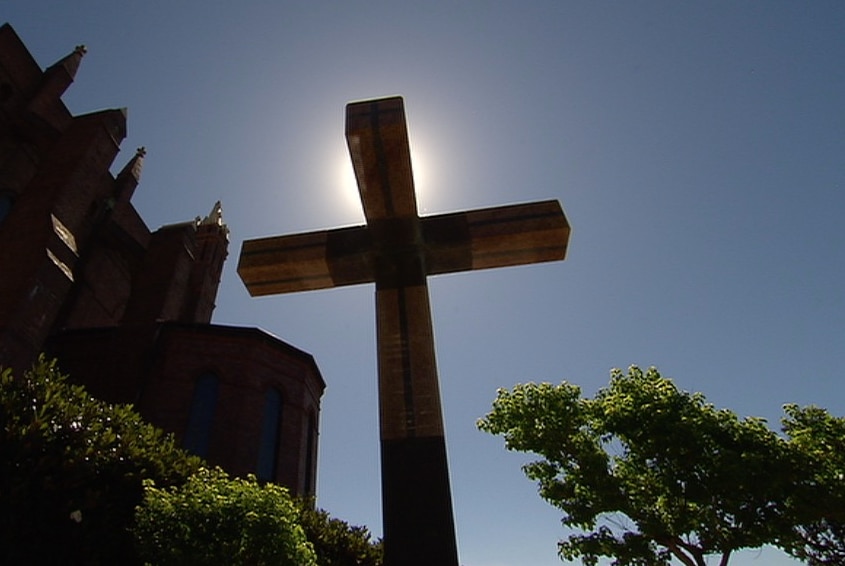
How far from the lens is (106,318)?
76.9 ft

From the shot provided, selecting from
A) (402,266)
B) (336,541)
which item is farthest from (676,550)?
(402,266)

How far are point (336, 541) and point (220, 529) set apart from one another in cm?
614

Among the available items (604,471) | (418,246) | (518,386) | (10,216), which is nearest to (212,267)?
(10,216)

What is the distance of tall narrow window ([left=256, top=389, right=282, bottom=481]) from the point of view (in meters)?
18.4

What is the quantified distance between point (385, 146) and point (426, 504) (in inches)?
110

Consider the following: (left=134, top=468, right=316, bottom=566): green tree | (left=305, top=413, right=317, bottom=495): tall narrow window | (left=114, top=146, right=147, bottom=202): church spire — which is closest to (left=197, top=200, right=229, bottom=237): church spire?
(left=114, top=146, right=147, bottom=202): church spire

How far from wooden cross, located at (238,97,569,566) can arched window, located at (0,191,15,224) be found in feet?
64.9

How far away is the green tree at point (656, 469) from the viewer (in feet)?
34.5

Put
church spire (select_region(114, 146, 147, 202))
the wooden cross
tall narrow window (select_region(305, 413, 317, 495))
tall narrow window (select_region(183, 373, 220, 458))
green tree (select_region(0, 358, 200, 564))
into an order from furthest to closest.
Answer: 1. church spire (select_region(114, 146, 147, 202))
2. tall narrow window (select_region(305, 413, 317, 495))
3. tall narrow window (select_region(183, 373, 220, 458))
4. green tree (select_region(0, 358, 200, 564))
5. the wooden cross

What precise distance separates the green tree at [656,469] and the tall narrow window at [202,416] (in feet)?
34.7

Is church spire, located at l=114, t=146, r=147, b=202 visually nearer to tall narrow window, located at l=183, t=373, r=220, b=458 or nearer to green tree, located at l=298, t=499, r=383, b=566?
tall narrow window, located at l=183, t=373, r=220, b=458

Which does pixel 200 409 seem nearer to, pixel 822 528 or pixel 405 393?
pixel 405 393

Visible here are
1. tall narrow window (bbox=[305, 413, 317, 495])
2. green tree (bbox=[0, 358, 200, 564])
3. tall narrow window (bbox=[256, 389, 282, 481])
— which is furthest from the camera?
tall narrow window (bbox=[305, 413, 317, 495])

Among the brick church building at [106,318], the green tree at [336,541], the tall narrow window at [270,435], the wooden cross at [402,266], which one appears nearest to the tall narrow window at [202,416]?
the brick church building at [106,318]
